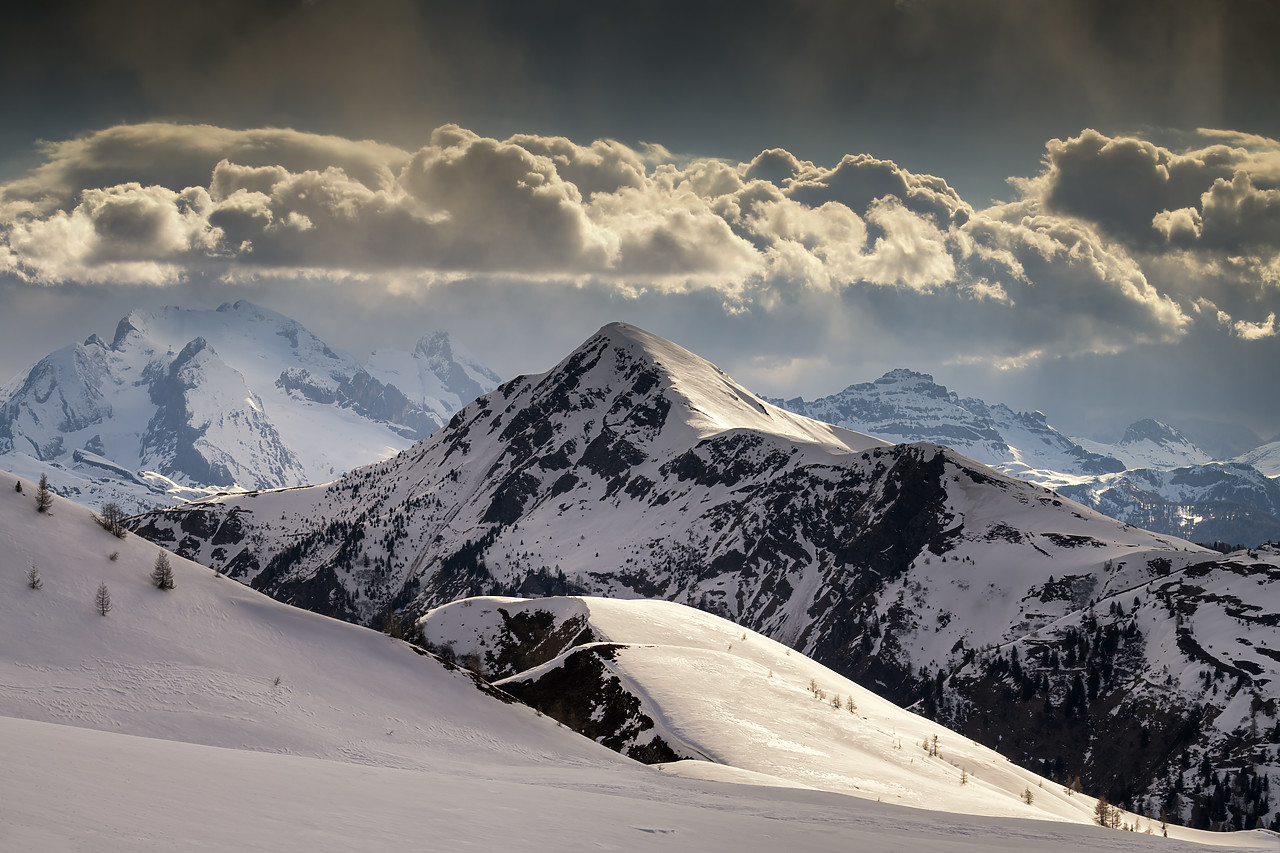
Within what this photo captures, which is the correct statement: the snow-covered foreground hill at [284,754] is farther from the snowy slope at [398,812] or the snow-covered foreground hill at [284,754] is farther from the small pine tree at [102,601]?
the small pine tree at [102,601]

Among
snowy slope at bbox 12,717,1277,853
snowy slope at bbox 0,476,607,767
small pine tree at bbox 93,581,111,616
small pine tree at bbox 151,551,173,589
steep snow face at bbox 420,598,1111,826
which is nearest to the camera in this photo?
snowy slope at bbox 12,717,1277,853

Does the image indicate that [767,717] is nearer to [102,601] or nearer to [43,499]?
[102,601]

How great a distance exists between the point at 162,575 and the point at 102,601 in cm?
250

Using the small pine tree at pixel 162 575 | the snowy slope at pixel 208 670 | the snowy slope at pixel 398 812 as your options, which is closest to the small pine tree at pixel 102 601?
the snowy slope at pixel 208 670

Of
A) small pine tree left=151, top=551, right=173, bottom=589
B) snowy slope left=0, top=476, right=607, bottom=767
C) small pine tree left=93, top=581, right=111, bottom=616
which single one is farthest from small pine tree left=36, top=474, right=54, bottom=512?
small pine tree left=93, top=581, right=111, bottom=616

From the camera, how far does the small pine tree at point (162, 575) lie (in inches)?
1171

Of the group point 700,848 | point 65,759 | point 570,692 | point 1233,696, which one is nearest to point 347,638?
point 65,759

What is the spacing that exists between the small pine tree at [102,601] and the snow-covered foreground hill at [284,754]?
0.22 meters

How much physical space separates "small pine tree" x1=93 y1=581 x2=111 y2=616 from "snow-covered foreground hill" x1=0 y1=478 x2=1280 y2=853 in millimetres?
219

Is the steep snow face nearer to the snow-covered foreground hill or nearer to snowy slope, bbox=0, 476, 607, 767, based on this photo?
the snow-covered foreground hill

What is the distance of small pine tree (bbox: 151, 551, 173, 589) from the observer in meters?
29.8

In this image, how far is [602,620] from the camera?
7712cm

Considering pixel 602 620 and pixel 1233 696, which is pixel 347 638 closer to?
pixel 602 620

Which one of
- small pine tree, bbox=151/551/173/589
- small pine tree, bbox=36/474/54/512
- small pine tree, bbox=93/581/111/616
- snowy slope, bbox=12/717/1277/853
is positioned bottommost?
snowy slope, bbox=12/717/1277/853
